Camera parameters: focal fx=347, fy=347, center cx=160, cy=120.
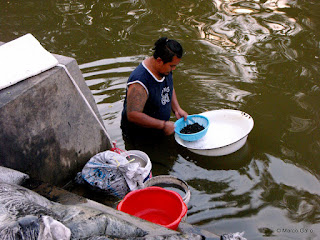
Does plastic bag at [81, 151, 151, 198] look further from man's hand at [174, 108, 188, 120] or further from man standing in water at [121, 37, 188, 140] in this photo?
man's hand at [174, 108, 188, 120]

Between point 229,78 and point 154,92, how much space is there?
2.13 m

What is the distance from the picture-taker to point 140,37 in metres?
7.13

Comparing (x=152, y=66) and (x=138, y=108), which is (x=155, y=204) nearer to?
(x=138, y=108)

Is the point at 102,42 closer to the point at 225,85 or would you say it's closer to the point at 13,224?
the point at 225,85

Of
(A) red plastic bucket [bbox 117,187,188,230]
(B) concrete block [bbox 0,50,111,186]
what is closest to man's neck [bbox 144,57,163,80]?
(B) concrete block [bbox 0,50,111,186]

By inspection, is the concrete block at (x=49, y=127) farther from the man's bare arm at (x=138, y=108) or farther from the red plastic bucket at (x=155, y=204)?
the red plastic bucket at (x=155, y=204)

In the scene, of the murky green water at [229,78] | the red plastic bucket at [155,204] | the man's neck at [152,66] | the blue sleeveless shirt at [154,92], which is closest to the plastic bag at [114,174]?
the red plastic bucket at [155,204]

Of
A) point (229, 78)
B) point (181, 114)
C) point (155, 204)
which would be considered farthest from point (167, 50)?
point (229, 78)

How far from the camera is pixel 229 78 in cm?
570

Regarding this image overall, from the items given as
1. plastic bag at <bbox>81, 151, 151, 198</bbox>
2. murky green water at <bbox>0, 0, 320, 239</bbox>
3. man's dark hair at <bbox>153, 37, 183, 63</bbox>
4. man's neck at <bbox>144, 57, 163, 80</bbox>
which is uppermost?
man's dark hair at <bbox>153, 37, 183, 63</bbox>

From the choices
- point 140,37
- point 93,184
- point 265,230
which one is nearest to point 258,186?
point 265,230

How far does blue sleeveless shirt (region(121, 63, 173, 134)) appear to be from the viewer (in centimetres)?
390

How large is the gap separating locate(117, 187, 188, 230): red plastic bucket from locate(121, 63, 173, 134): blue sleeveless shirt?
1310 mm

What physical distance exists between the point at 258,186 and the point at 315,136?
123 centimetres
